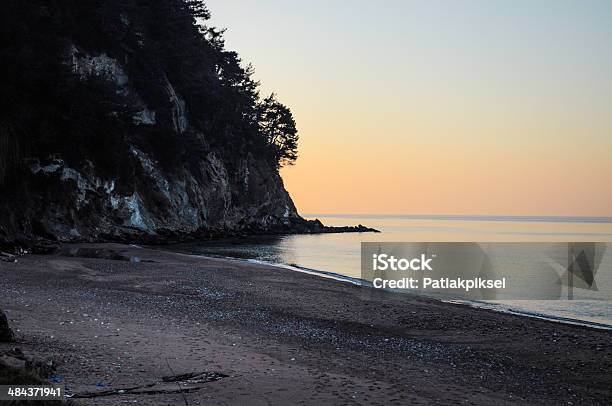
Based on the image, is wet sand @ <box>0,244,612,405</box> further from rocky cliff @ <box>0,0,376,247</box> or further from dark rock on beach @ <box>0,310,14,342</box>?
rocky cliff @ <box>0,0,376,247</box>

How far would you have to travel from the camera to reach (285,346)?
1284 cm

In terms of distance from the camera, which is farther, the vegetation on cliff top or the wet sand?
the vegetation on cliff top

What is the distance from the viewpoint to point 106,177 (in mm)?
49188

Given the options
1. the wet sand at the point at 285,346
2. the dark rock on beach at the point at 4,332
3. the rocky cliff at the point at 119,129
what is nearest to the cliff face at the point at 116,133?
the rocky cliff at the point at 119,129

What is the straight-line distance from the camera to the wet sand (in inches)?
359

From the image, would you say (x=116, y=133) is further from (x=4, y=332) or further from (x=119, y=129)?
(x=4, y=332)

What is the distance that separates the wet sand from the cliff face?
775 inches

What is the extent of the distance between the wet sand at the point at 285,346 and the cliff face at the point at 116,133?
19.7m

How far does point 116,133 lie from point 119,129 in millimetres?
1119

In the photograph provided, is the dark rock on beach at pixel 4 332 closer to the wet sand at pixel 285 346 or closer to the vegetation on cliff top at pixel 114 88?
the wet sand at pixel 285 346

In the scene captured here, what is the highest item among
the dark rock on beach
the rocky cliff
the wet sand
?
the rocky cliff

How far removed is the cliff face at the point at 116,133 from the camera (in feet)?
136

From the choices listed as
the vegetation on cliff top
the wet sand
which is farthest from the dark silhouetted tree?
the wet sand

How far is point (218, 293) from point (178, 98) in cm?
5609
